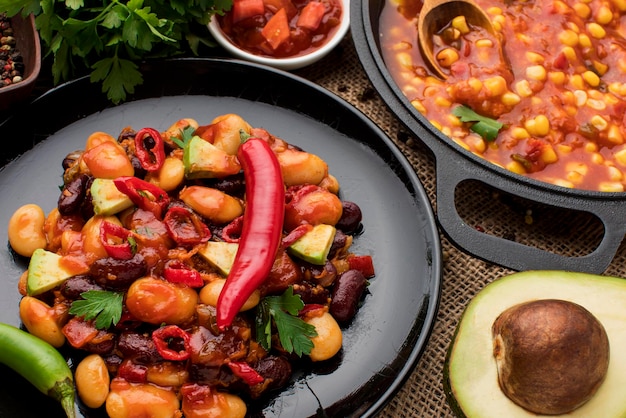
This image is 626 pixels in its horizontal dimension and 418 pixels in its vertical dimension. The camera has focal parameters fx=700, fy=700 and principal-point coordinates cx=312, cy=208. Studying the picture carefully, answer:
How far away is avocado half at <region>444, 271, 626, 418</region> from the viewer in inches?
108

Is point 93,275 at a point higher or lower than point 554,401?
higher

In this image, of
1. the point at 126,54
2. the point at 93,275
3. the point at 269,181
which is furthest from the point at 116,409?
the point at 126,54

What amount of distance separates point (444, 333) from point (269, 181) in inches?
48.5

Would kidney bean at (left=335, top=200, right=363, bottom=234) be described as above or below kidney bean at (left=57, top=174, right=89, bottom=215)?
below

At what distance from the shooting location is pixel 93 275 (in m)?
2.88

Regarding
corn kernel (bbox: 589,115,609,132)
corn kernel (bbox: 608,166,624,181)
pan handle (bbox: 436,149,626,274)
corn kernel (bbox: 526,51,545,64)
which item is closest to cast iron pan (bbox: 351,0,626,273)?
pan handle (bbox: 436,149,626,274)

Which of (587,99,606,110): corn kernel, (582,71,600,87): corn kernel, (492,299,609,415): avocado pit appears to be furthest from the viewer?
(582,71,600,87): corn kernel

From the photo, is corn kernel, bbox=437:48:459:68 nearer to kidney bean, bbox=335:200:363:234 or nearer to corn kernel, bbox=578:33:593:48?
corn kernel, bbox=578:33:593:48

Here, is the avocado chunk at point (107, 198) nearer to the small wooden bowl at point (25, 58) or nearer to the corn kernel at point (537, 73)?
the small wooden bowl at point (25, 58)

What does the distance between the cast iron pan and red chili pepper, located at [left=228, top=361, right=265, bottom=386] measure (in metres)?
1.11

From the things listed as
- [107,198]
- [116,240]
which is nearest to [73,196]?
[107,198]

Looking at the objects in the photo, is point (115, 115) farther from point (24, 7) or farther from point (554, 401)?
point (554, 401)

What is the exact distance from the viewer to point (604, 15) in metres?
4.23

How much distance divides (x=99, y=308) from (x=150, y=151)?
33.8 inches
